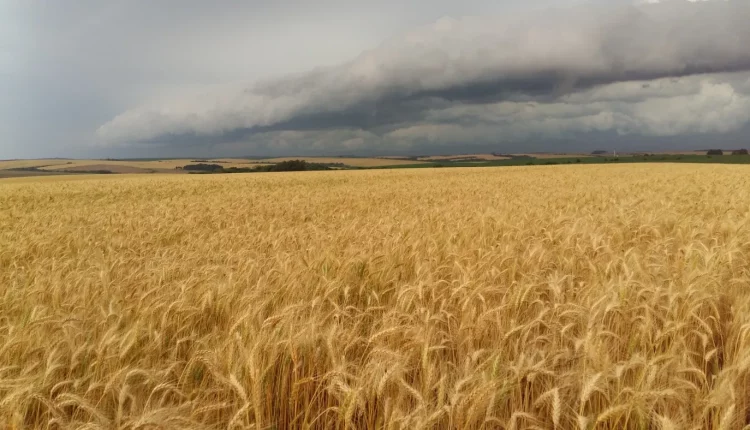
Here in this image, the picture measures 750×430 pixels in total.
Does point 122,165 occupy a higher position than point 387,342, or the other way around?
point 122,165

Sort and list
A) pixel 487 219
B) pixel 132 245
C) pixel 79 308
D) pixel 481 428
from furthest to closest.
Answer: pixel 487 219 → pixel 132 245 → pixel 79 308 → pixel 481 428

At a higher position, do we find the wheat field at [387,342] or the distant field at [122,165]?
the distant field at [122,165]

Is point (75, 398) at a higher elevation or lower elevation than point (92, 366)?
higher

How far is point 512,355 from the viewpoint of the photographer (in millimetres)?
2457

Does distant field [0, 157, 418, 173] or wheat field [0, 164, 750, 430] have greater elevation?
distant field [0, 157, 418, 173]

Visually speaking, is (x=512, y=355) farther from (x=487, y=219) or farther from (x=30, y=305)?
(x=487, y=219)

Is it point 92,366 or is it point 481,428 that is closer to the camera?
point 481,428

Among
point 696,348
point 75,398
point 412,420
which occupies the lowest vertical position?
point 696,348

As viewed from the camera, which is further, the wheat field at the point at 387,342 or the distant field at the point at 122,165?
the distant field at the point at 122,165

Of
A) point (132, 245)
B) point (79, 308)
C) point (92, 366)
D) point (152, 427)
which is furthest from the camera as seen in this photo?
point (132, 245)

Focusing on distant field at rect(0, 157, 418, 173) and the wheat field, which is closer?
the wheat field

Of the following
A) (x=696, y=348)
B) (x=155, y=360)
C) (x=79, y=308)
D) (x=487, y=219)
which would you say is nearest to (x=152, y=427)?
(x=155, y=360)

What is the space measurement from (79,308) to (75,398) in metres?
1.87

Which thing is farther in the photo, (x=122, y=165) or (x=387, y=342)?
(x=122, y=165)
